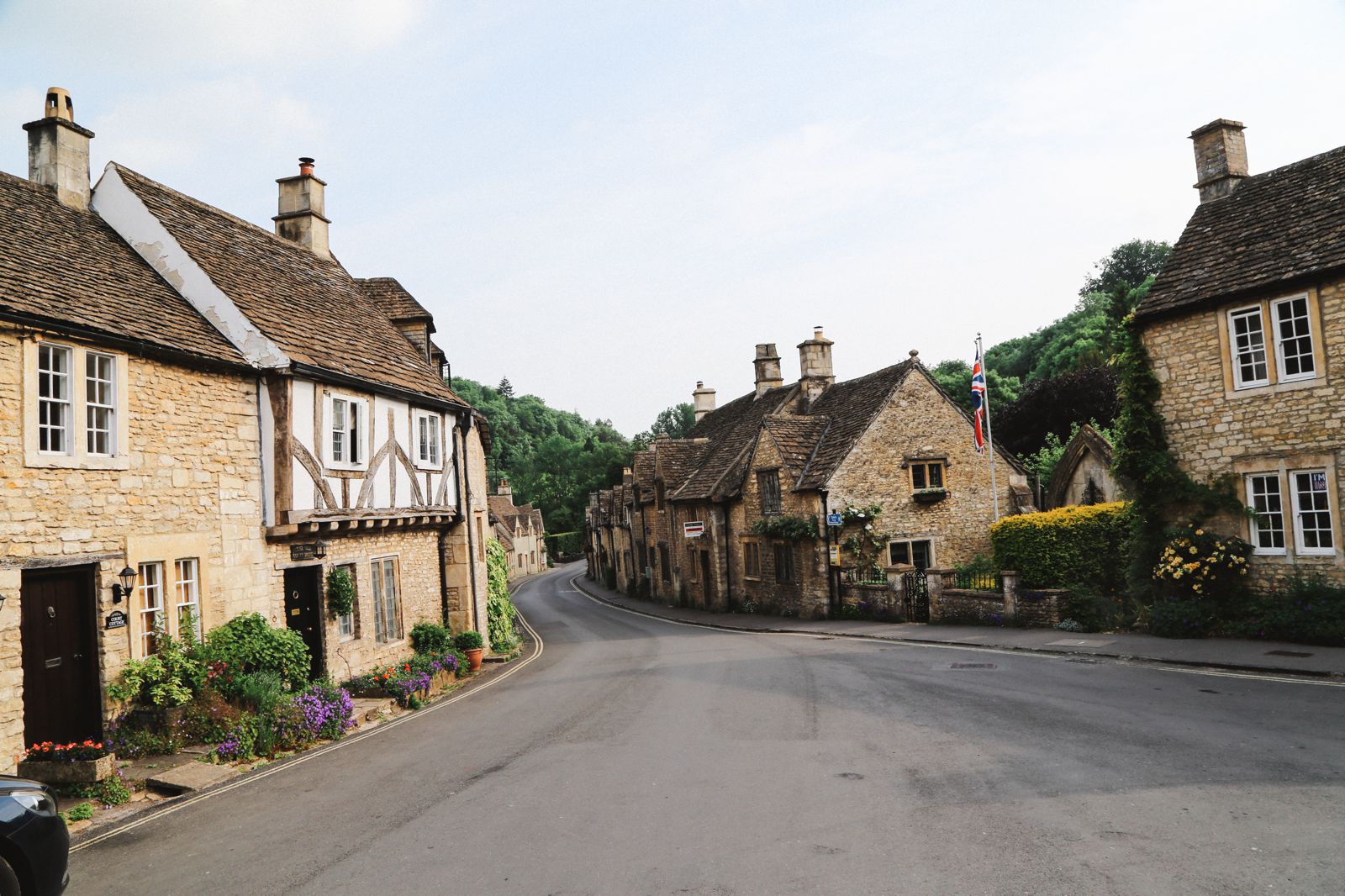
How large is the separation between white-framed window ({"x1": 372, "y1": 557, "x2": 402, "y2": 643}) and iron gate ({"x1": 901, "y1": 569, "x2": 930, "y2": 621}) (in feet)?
46.8

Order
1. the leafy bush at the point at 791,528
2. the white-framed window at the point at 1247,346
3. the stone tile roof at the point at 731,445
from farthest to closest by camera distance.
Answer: the stone tile roof at the point at 731,445 < the leafy bush at the point at 791,528 < the white-framed window at the point at 1247,346

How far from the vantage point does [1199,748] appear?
30.5 ft

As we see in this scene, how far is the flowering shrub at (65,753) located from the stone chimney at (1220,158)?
24397mm

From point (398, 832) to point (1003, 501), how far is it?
1076 inches

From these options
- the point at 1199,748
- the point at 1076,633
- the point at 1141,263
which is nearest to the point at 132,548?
the point at 1199,748

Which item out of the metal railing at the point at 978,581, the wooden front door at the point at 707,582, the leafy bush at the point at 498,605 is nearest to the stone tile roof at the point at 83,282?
the leafy bush at the point at 498,605

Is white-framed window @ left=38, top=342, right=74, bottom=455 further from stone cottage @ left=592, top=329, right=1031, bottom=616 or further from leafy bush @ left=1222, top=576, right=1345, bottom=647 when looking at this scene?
stone cottage @ left=592, top=329, right=1031, bottom=616

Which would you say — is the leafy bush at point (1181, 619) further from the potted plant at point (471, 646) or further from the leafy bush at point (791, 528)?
the potted plant at point (471, 646)

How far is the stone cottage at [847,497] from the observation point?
2880 cm

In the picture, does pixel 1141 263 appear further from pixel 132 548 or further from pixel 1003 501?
pixel 132 548

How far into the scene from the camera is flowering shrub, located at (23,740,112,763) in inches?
396

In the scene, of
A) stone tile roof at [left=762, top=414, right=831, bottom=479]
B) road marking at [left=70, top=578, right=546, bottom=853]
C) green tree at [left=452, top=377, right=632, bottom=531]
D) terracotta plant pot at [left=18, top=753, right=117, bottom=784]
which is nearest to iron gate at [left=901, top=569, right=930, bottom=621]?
stone tile roof at [left=762, top=414, right=831, bottom=479]

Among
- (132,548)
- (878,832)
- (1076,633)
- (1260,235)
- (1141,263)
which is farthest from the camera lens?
(1141,263)

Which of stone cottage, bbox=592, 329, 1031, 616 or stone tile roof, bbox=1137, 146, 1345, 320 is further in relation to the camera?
stone cottage, bbox=592, 329, 1031, 616
